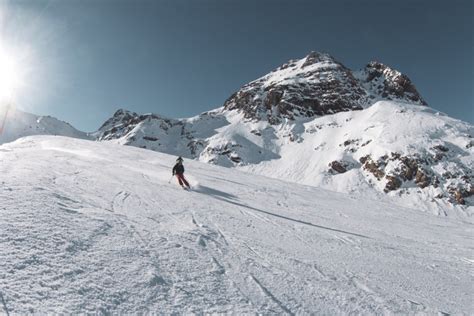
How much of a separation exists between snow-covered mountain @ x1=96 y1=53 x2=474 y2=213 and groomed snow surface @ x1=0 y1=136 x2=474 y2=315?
41400 millimetres

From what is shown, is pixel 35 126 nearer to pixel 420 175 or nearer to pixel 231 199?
pixel 420 175

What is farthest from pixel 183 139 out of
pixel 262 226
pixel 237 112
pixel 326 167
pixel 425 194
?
pixel 262 226

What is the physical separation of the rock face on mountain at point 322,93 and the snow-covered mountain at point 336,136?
32cm

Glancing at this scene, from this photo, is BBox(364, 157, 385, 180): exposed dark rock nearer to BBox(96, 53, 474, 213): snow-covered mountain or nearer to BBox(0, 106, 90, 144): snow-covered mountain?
BBox(96, 53, 474, 213): snow-covered mountain

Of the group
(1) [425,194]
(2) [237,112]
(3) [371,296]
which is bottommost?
(3) [371,296]

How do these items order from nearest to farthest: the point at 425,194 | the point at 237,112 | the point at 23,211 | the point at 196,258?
the point at 196,258
the point at 23,211
the point at 425,194
the point at 237,112

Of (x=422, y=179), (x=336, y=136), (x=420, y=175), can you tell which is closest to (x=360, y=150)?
(x=336, y=136)

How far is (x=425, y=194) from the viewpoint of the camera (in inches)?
1734

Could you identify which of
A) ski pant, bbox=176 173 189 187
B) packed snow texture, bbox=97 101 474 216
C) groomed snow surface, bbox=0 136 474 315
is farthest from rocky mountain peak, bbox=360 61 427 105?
groomed snow surface, bbox=0 136 474 315

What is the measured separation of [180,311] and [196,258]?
1.39m

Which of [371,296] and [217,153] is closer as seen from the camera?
[371,296]

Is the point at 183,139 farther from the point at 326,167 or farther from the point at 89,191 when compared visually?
the point at 89,191

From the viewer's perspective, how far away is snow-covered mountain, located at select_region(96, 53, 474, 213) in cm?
4706

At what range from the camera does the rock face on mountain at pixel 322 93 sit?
88750 mm
